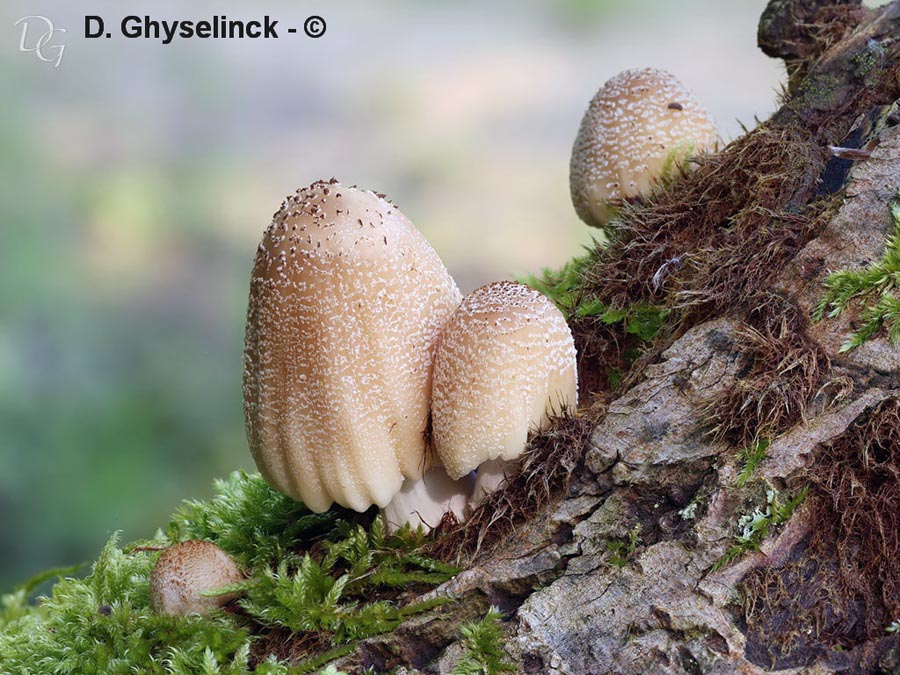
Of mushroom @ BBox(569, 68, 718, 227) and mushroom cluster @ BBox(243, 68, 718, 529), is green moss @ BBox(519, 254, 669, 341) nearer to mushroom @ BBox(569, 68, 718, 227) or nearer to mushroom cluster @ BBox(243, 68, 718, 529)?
mushroom @ BBox(569, 68, 718, 227)

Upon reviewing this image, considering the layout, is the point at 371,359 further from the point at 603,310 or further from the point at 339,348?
the point at 603,310

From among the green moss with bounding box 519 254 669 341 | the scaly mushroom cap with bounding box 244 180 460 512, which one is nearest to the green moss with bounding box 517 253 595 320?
the green moss with bounding box 519 254 669 341

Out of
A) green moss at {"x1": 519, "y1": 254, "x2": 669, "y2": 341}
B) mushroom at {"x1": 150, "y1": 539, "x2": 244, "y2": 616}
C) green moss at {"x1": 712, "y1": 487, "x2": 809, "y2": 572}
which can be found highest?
green moss at {"x1": 519, "y1": 254, "x2": 669, "y2": 341}

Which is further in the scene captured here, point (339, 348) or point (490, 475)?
point (490, 475)

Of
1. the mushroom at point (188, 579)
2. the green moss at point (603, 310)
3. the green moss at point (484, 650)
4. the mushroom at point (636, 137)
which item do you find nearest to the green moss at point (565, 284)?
the green moss at point (603, 310)

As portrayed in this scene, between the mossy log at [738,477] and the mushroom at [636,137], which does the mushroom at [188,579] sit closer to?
the mossy log at [738,477]

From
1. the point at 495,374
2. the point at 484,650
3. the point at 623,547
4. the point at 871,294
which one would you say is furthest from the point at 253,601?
A: the point at 871,294
